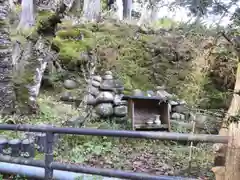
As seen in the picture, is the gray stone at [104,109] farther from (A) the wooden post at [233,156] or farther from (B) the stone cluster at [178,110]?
(A) the wooden post at [233,156]

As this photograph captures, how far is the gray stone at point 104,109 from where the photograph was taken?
619 cm

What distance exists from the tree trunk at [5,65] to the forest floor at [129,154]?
0.31 m

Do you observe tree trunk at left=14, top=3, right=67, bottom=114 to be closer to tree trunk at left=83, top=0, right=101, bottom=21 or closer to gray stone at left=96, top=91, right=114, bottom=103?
gray stone at left=96, top=91, right=114, bottom=103

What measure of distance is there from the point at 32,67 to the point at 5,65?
56 centimetres

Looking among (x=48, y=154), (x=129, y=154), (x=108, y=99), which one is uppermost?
(x=108, y=99)

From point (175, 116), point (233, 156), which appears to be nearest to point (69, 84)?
point (175, 116)

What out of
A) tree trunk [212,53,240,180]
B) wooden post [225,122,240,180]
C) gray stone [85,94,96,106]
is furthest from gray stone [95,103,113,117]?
wooden post [225,122,240,180]

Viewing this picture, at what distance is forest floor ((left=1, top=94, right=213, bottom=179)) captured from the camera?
14.3 ft

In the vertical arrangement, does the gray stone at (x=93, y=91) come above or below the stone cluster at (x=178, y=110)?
above

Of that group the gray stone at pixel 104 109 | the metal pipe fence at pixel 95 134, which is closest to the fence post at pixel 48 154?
the metal pipe fence at pixel 95 134

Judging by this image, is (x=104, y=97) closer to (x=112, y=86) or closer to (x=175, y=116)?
(x=112, y=86)

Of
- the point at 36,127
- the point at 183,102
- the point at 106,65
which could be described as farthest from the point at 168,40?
the point at 36,127

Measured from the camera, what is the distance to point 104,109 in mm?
6191

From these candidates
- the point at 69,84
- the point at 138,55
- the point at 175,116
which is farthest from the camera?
the point at 138,55
